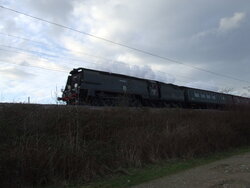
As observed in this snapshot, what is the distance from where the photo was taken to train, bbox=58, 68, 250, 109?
1939cm

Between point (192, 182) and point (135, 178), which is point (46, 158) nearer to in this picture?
point (135, 178)

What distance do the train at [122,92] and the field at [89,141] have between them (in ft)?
7.65

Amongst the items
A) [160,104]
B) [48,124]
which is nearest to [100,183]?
A: [48,124]

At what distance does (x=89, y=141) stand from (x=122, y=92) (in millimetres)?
11974

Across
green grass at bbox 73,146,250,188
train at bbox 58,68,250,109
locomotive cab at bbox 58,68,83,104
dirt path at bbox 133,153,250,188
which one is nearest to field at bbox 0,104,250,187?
green grass at bbox 73,146,250,188

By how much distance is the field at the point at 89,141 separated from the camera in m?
8.18

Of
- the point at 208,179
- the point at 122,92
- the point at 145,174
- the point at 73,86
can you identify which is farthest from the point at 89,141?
the point at 122,92

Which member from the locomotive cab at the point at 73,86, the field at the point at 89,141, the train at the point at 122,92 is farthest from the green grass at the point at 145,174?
the locomotive cab at the point at 73,86

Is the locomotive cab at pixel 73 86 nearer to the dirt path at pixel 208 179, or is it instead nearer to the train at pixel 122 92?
the train at pixel 122 92

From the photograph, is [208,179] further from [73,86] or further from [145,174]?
[73,86]

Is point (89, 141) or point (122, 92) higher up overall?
point (122, 92)

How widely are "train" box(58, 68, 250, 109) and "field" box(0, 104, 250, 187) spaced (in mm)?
2332

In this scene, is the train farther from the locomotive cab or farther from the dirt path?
the dirt path

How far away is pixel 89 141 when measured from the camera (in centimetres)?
1073
